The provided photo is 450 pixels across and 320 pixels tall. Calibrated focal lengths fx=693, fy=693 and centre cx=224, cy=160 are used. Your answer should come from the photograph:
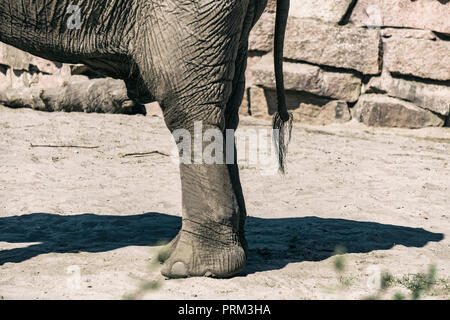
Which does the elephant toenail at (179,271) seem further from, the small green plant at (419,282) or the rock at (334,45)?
the rock at (334,45)

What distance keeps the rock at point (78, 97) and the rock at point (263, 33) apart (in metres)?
1.52

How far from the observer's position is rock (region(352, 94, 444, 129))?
24.6 feet

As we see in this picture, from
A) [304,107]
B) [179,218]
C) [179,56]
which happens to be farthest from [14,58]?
[179,56]

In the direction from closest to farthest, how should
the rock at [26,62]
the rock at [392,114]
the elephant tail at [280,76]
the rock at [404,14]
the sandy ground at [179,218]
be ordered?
the sandy ground at [179,218]
the elephant tail at [280,76]
the rock at [404,14]
the rock at [392,114]
the rock at [26,62]

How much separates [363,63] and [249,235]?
4189 millimetres

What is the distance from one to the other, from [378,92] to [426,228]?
3.67 metres

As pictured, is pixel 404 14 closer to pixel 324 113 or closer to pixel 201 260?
pixel 324 113

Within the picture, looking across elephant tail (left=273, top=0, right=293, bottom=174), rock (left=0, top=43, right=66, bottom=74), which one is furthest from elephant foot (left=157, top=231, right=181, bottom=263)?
rock (left=0, top=43, right=66, bottom=74)

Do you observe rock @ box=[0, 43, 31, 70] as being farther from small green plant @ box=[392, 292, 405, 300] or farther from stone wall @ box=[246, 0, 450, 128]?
small green plant @ box=[392, 292, 405, 300]

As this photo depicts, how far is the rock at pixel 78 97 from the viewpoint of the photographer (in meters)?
Answer: 7.75

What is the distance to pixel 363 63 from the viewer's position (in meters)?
7.70

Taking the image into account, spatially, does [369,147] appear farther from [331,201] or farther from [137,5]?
[137,5]

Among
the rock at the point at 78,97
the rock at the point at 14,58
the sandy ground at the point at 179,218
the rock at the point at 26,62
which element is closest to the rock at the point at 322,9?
the sandy ground at the point at 179,218

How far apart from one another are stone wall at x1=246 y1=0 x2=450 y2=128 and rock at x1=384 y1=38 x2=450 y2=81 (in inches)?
0.4
